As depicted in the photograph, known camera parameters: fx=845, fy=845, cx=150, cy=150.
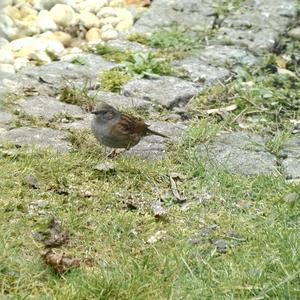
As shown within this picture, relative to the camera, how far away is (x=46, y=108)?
530 cm

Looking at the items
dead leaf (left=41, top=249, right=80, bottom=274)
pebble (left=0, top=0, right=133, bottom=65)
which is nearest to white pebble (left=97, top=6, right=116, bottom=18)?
pebble (left=0, top=0, right=133, bottom=65)

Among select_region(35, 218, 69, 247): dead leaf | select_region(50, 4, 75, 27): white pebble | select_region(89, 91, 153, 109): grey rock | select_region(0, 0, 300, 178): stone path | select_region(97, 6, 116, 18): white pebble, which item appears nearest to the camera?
select_region(35, 218, 69, 247): dead leaf

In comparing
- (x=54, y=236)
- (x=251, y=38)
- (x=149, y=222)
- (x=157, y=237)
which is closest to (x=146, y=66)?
(x=251, y=38)

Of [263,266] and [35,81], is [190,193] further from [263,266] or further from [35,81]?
[35,81]

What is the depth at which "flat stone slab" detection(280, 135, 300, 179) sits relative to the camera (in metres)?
4.67

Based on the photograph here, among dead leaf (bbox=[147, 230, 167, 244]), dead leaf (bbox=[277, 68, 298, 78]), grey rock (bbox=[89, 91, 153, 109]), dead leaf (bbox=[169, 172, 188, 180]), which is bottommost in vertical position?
dead leaf (bbox=[277, 68, 298, 78])

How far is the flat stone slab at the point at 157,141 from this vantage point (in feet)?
16.0

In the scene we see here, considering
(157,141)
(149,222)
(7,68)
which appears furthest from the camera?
(7,68)

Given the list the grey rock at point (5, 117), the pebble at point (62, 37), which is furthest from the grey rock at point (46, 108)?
the pebble at point (62, 37)

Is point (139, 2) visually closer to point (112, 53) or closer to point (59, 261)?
point (112, 53)

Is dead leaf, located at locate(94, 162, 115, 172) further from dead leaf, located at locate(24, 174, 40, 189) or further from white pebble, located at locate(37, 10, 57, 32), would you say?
white pebble, located at locate(37, 10, 57, 32)

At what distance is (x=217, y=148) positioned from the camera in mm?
4953

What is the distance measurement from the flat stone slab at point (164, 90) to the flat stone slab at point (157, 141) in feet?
1.11

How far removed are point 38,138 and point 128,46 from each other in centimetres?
184
